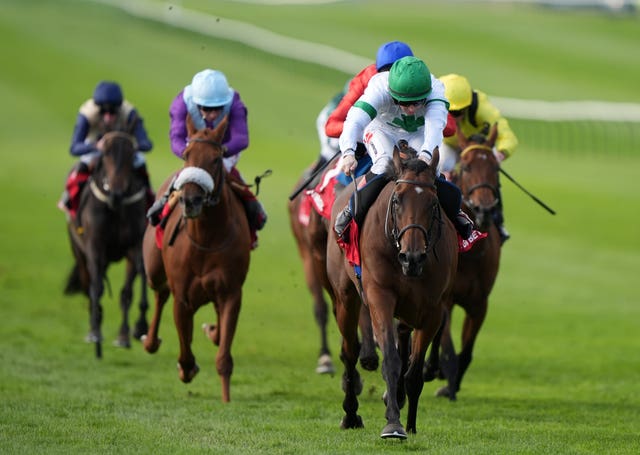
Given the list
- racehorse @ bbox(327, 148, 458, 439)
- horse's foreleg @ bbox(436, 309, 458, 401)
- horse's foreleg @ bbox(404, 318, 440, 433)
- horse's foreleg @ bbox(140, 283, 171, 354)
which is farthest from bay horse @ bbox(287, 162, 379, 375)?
horse's foreleg @ bbox(140, 283, 171, 354)

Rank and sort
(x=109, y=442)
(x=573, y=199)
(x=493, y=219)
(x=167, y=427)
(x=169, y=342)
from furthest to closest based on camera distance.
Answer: (x=573, y=199) < (x=169, y=342) < (x=493, y=219) < (x=167, y=427) < (x=109, y=442)

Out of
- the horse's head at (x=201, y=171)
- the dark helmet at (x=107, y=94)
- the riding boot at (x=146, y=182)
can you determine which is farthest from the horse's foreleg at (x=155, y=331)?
the dark helmet at (x=107, y=94)

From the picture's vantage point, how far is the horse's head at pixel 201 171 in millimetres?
10570

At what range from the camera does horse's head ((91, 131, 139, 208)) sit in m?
14.6

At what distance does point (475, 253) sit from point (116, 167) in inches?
183

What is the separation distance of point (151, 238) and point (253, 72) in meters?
34.2

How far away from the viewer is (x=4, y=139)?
1480 inches

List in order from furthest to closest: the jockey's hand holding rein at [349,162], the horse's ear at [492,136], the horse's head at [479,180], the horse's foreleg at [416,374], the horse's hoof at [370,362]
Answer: the horse's ear at [492,136] → the horse's head at [479,180] → the horse's hoof at [370,362] → the jockey's hand holding rein at [349,162] → the horse's foreleg at [416,374]

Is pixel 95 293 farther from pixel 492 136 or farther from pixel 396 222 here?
pixel 396 222

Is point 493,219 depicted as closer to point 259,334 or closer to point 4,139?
point 259,334

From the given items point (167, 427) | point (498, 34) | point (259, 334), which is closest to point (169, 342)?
point (259, 334)

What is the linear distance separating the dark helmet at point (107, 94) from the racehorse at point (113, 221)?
439 mm

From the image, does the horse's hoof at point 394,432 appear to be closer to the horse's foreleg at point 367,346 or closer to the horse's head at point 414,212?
the horse's head at point 414,212

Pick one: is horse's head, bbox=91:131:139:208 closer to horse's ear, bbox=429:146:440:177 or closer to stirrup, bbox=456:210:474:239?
stirrup, bbox=456:210:474:239
